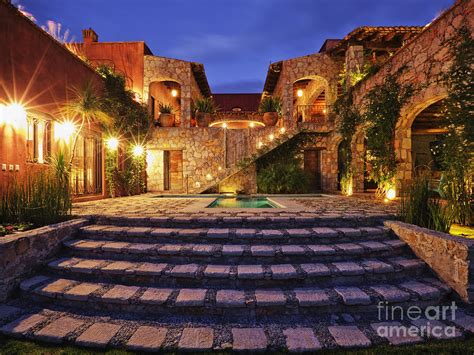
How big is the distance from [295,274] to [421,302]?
1354mm

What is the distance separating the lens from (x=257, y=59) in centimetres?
13300

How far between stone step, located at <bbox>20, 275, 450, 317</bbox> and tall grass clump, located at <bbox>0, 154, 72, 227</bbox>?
1.54 metres

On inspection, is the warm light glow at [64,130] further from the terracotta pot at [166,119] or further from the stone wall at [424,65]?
the stone wall at [424,65]

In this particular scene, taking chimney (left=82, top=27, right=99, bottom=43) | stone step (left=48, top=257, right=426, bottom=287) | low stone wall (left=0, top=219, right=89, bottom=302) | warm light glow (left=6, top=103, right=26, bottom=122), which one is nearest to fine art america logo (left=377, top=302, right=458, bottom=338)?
stone step (left=48, top=257, right=426, bottom=287)

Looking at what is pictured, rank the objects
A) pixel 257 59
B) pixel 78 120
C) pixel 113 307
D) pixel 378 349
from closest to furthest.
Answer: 1. pixel 378 349
2. pixel 113 307
3. pixel 78 120
4. pixel 257 59

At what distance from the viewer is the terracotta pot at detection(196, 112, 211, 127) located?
41.1ft

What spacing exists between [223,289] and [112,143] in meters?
8.45

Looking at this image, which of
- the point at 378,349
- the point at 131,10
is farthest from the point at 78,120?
the point at 131,10

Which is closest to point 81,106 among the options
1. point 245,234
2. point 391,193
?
point 245,234

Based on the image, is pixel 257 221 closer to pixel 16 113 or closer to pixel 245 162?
pixel 16 113

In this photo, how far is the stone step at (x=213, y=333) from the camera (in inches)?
81.4

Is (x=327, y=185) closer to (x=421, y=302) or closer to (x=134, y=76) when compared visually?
(x=421, y=302)

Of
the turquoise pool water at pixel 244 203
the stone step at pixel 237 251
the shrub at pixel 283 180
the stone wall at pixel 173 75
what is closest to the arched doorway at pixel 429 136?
the stone step at pixel 237 251

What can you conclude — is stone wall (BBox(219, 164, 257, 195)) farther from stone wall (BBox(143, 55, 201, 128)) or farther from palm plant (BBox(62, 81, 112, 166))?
palm plant (BBox(62, 81, 112, 166))
